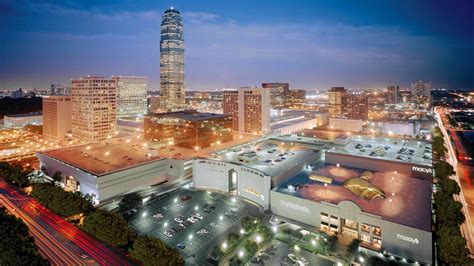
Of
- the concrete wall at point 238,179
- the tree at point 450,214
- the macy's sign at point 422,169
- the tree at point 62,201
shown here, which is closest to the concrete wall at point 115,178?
the tree at point 62,201

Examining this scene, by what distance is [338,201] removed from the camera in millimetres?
31750

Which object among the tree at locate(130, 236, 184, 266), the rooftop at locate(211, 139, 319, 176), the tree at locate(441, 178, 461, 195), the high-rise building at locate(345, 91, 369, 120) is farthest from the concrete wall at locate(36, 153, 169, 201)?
the high-rise building at locate(345, 91, 369, 120)

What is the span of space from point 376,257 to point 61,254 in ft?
102

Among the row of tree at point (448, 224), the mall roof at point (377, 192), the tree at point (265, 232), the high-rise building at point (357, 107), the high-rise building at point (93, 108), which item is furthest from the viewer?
the high-rise building at point (357, 107)

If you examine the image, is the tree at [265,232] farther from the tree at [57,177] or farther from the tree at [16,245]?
the tree at [57,177]

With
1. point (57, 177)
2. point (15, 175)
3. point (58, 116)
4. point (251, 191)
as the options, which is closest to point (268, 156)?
point (251, 191)

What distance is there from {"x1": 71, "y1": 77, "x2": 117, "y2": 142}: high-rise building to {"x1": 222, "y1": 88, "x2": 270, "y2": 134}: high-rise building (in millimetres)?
34795

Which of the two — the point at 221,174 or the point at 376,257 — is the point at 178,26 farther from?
the point at 376,257

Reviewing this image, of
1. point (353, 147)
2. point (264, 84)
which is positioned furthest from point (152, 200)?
point (264, 84)

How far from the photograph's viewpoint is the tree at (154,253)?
23.9 metres

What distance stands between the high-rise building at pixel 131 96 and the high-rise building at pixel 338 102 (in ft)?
286

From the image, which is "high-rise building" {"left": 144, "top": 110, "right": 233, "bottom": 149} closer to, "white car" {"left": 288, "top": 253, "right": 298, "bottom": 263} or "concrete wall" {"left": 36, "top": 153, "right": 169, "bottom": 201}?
"concrete wall" {"left": 36, "top": 153, "right": 169, "bottom": 201}

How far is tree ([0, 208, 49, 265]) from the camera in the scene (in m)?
23.8

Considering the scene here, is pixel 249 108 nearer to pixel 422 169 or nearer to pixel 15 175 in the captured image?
pixel 422 169
